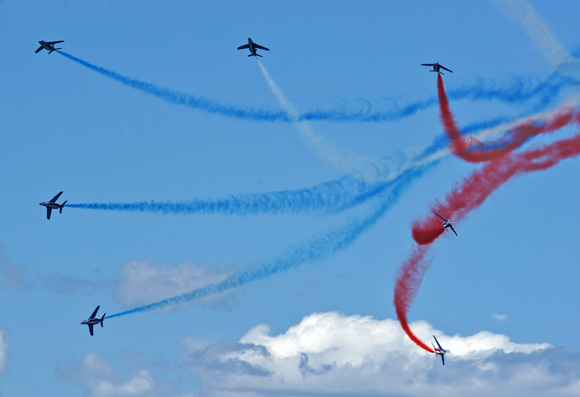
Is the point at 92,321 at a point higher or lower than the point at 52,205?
lower

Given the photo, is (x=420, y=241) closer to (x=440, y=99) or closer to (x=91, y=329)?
(x=440, y=99)

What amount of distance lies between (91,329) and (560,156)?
54.0 meters

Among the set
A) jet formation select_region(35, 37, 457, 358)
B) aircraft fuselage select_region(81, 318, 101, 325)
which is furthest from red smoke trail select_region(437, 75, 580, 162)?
aircraft fuselage select_region(81, 318, 101, 325)

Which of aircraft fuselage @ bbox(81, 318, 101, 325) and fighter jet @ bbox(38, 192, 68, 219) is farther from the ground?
fighter jet @ bbox(38, 192, 68, 219)

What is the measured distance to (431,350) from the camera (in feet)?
310

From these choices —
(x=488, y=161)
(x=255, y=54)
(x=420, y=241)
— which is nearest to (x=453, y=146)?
(x=488, y=161)

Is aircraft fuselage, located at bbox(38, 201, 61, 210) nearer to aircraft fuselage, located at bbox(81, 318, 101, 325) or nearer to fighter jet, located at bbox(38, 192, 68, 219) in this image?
fighter jet, located at bbox(38, 192, 68, 219)

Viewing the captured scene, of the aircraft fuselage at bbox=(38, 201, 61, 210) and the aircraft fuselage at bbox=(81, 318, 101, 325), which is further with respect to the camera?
the aircraft fuselage at bbox=(81, 318, 101, 325)

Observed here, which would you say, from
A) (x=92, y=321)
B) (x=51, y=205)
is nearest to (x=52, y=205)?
(x=51, y=205)

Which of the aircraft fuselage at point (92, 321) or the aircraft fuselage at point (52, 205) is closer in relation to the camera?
the aircraft fuselage at point (52, 205)

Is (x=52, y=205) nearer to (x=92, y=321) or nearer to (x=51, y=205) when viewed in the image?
(x=51, y=205)

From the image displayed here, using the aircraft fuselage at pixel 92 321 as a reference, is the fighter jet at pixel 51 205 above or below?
above

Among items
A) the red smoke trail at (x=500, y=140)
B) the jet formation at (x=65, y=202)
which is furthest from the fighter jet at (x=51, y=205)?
the red smoke trail at (x=500, y=140)

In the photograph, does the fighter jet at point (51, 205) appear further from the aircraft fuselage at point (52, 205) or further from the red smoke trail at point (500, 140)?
the red smoke trail at point (500, 140)
